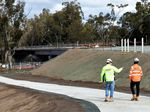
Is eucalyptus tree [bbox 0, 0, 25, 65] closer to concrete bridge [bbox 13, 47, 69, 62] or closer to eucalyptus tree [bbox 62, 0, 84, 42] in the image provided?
concrete bridge [bbox 13, 47, 69, 62]

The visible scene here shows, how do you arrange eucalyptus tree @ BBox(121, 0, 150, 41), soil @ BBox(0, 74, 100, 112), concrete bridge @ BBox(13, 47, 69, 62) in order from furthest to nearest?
1. concrete bridge @ BBox(13, 47, 69, 62)
2. eucalyptus tree @ BBox(121, 0, 150, 41)
3. soil @ BBox(0, 74, 100, 112)

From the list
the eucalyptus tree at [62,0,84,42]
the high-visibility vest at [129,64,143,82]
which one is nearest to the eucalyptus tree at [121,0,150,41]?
the eucalyptus tree at [62,0,84,42]

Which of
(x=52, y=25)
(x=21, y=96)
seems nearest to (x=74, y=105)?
(x=21, y=96)

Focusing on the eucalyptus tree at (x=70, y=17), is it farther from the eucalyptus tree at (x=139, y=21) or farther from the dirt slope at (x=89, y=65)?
the dirt slope at (x=89, y=65)

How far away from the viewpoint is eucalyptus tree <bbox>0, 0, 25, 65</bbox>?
9281 centimetres

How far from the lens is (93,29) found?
157 meters

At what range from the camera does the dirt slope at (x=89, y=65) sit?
34162mm

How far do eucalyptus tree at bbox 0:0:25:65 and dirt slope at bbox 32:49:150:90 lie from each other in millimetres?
34916

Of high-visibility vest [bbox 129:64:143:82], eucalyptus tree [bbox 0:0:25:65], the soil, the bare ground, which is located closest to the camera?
the soil

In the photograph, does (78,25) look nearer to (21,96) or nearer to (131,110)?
(21,96)

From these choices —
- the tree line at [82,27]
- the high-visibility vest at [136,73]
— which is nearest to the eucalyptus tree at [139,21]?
the tree line at [82,27]

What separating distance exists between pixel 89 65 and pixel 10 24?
5081cm

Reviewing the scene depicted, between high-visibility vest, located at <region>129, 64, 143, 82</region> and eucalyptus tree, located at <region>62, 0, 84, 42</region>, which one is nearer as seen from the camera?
high-visibility vest, located at <region>129, 64, 143, 82</region>

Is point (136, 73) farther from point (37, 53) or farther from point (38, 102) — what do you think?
point (37, 53)
